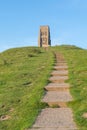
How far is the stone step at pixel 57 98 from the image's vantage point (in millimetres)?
9828

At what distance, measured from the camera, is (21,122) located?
8164 mm

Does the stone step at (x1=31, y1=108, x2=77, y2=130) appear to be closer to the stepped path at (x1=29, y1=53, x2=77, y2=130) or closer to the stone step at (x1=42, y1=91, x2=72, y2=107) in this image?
the stepped path at (x1=29, y1=53, x2=77, y2=130)

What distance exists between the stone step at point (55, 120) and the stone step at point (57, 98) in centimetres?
58

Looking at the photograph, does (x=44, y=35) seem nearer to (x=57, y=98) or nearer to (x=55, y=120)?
(x=57, y=98)

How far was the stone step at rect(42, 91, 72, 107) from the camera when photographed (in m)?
9.83

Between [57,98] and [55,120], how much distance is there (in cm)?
237

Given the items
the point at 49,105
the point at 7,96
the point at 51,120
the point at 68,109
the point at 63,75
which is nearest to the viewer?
the point at 51,120

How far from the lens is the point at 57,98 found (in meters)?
10.4

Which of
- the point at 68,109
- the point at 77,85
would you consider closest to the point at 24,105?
the point at 68,109

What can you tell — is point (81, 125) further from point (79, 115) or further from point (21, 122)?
point (21, 122)

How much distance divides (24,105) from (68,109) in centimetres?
133

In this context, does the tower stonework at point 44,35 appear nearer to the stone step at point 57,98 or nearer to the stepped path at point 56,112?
the stepped path at point 56,112

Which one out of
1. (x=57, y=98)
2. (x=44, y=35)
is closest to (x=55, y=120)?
(x=57, y=98)

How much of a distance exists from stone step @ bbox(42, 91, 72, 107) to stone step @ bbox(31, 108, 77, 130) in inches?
22.9
